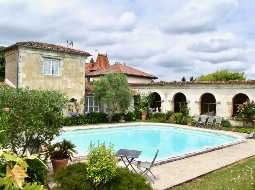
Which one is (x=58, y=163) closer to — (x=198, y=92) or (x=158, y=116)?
(x=158, y=116)

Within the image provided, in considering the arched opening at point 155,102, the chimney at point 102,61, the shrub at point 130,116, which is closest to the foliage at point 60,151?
the shrub at point 130,116

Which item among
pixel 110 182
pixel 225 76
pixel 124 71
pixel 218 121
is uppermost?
pixel 225 76

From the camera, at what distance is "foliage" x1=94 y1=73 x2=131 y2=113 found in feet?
90.8

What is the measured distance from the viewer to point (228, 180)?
991 centimetres

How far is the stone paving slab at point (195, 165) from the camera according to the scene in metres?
10.0

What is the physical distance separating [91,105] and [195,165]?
18577mm

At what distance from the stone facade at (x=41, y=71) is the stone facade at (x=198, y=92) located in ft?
23.6

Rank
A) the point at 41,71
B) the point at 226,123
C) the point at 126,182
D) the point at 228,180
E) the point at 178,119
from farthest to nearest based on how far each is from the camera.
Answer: the point at 178,119
the point at 226,123
the point at 41,71
the point at 228,180
the point at 126,182

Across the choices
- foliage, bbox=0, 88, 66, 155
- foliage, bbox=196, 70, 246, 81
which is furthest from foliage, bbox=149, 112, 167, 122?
foliage, bbox=196, 70, 246, 81

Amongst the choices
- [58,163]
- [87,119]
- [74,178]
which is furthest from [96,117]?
[74,178]

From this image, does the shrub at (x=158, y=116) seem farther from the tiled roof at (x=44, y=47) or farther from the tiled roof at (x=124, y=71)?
the tiled roof at (x=44, y=47)

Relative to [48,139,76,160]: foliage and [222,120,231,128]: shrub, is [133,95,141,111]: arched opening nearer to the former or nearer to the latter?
[222,120,231,128]: shrub

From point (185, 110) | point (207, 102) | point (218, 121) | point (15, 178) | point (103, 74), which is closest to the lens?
point (15, 178)

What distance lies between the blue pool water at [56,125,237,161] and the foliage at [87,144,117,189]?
10.9 m
